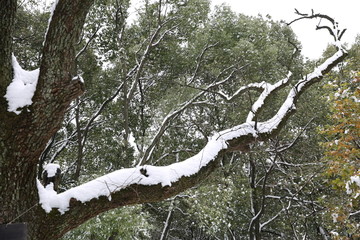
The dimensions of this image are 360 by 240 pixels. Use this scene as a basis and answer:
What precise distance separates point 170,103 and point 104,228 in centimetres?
378

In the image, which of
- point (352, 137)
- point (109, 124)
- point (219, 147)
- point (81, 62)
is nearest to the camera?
point (219, 147)

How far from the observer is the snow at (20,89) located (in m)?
2.09

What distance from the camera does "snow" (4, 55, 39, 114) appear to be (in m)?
2.09

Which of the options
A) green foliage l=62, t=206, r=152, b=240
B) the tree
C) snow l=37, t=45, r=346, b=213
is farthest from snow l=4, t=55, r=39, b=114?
green foliage l=62, t=206, r=152, b=240

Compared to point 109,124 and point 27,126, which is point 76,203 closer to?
point 27,126

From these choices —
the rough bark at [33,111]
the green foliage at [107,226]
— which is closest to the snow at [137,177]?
the rough bark at [33,111]

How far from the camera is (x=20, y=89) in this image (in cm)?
215

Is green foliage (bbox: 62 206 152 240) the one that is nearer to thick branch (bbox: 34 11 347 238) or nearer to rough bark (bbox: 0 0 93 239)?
thick branch (bbox: 34 11 347 238)

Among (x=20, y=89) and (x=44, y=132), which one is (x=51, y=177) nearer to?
(x=44, y=132)

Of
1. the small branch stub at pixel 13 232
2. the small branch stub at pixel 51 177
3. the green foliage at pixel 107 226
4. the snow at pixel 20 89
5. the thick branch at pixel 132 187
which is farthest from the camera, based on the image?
the green foliage at pixel 107 226

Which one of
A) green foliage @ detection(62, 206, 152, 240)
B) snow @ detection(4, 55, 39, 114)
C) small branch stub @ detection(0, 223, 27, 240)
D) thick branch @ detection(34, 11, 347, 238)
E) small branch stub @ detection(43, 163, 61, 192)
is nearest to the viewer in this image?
small branch stub @ detection(0, 223, 27, 240)

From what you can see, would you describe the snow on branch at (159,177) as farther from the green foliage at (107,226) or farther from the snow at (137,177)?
the green foliage at (107,226)

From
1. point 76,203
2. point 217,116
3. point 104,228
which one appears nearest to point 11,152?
point 76,203

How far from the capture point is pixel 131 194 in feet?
8.46
